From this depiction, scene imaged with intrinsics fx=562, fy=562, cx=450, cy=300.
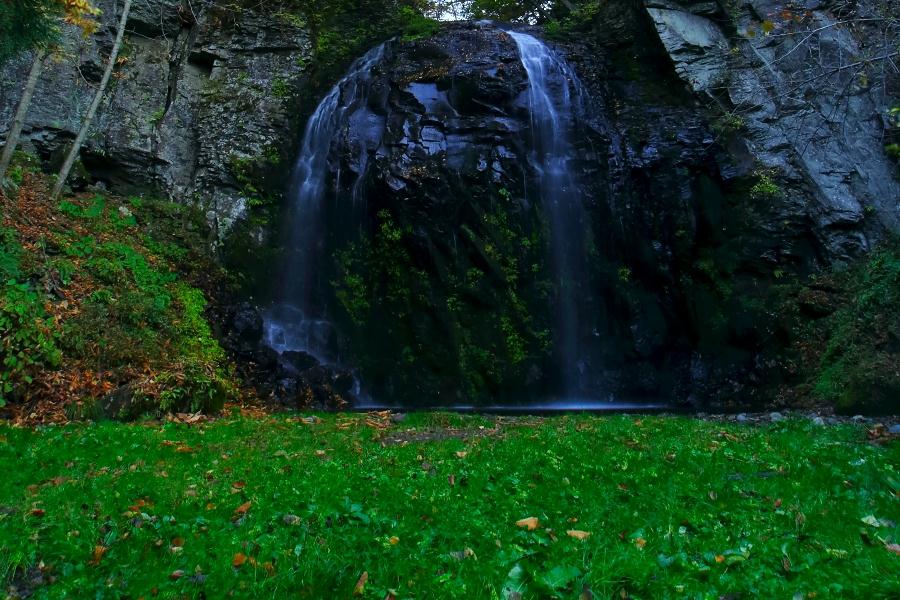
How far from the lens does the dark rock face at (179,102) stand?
1677cm

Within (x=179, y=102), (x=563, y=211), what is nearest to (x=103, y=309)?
(x=179, y=102)

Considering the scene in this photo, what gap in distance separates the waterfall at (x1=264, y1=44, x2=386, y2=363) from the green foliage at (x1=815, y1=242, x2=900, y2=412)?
12.7m

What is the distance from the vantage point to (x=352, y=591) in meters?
3.67

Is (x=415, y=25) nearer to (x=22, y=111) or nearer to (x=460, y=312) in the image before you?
(x=460, y=312)

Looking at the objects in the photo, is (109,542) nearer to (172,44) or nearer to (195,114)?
(195,114)

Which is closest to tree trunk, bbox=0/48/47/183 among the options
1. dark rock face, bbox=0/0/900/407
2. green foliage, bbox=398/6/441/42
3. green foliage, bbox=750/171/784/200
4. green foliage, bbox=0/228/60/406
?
dark rock face, bbox=0/0/900/407

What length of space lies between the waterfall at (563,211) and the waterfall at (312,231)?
510 centimetres

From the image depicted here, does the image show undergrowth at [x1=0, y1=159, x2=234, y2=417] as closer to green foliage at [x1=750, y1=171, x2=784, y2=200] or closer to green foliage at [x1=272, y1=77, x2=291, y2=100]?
green foliage at [x1=272, y1=77, x2=291, y2=100]

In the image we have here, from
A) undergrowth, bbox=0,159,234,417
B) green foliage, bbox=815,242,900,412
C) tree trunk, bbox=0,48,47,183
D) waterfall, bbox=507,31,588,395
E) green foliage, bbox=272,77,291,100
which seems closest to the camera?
undergrowth, bbox=0,159,234,417

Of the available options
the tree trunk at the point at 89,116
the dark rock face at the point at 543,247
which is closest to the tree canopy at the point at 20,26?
the tree trunk at the point at 89,116

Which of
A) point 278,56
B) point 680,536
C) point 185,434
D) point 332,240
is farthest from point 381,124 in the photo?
point 680,536

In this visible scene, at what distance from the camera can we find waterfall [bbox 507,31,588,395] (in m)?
16.2

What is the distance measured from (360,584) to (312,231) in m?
14.5

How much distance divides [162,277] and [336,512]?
1190cm
